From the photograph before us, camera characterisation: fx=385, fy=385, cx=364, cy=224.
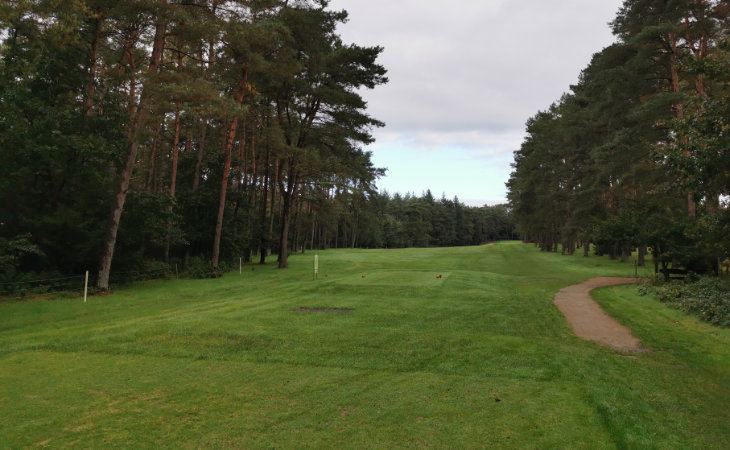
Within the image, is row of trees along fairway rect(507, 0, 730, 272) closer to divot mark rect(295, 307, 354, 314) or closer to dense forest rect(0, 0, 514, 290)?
divot mark rect(295, 307, 354, 314)

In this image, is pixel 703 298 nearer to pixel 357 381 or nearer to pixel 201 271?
pixel 357 381

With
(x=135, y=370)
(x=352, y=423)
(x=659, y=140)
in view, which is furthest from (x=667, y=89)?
(x=135, y=370)

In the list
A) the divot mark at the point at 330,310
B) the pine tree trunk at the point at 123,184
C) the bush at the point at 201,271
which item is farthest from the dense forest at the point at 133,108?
the divot mark at the point at 330,310

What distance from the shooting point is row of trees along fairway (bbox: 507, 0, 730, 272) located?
1127cm

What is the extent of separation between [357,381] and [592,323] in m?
7.27

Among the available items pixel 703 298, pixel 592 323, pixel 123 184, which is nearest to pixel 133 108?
pixel 123 184

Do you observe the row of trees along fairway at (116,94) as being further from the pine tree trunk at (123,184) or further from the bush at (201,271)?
the bush at (201,271)

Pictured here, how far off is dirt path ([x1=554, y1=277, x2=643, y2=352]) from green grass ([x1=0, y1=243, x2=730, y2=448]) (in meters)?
0.36

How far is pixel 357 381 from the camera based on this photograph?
5.43m

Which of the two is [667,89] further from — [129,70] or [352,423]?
[129,70]

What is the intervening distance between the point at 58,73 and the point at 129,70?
116 inches

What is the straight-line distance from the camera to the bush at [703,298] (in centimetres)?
951

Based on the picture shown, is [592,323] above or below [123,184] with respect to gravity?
below

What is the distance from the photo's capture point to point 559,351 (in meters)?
6.96
